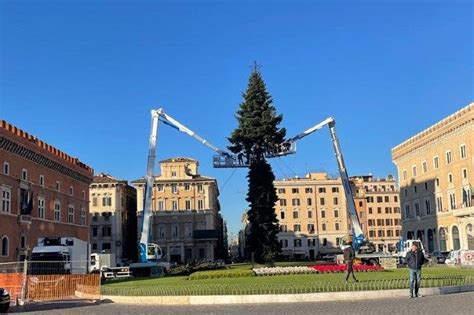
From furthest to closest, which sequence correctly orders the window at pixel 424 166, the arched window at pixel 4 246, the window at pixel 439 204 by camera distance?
the window at pixel 424 166 → the window at pixel 439 204 → the arched window at pixel 4 246

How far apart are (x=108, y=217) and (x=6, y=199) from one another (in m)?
45.3

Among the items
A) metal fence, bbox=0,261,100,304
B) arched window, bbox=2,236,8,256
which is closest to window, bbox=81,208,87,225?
arched window, bbox=2,236,8,256

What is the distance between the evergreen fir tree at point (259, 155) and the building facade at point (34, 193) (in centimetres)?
2043

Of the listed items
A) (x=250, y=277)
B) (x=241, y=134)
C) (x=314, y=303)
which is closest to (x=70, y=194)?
(x=241, y=134)

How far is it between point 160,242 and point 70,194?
96.4ft

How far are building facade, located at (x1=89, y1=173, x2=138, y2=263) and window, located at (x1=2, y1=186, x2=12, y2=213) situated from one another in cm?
4318

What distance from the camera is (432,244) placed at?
245ft

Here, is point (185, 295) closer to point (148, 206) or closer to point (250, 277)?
point (250, 277)

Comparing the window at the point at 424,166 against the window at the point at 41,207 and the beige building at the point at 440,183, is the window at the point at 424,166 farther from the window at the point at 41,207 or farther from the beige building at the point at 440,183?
the window at the point at 41,207

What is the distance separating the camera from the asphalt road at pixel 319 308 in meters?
14.8

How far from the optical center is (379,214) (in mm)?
121438

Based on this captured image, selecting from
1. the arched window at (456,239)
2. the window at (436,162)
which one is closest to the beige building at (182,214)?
the window at (436,162)

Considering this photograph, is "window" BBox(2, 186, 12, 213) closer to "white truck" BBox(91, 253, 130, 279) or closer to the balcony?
"white truck" BBox(91, 253, 130, 279)

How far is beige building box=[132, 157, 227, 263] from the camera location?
299ft
